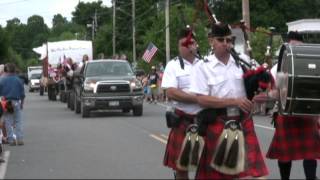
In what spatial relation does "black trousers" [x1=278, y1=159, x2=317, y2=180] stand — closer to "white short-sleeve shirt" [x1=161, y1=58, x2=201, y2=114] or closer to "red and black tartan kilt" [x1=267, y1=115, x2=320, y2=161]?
"red and black tartan kilt" [x1=267, y1=115, x2=320, y2=161]

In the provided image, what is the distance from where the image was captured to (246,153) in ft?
21.7

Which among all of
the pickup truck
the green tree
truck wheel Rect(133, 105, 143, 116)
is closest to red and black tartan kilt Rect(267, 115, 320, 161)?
the pickup truck

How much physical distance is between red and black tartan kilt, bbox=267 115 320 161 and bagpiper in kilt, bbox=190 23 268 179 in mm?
2317

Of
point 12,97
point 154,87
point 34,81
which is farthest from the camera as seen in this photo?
point 34,81

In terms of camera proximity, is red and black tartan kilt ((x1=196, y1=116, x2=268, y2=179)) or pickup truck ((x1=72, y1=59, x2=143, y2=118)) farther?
pickup truck ((x1=72, y1=59, x2=143, y2=118))

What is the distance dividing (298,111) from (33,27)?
545 feet

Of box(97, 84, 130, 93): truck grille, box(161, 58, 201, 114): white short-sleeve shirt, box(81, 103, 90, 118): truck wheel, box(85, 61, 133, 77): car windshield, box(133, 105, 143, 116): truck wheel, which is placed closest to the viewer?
box(161, 58, 201, 114): white short-sleeve shirt

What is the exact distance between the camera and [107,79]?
2484 centimetres

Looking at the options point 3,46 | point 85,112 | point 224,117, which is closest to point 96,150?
point 224,117

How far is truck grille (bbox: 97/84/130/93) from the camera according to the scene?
971 inches

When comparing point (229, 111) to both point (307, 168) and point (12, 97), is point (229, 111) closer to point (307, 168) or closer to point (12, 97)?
point (307, 168)

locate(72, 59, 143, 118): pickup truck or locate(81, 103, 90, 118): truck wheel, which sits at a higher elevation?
locate(72, 59, 143, 118): pickup truck

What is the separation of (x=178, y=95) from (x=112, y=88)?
17095mm

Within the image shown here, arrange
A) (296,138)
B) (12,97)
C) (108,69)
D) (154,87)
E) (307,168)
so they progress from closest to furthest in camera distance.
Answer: (296,138) → (307,168) → (12,97) → (108,69) → (154,87)
